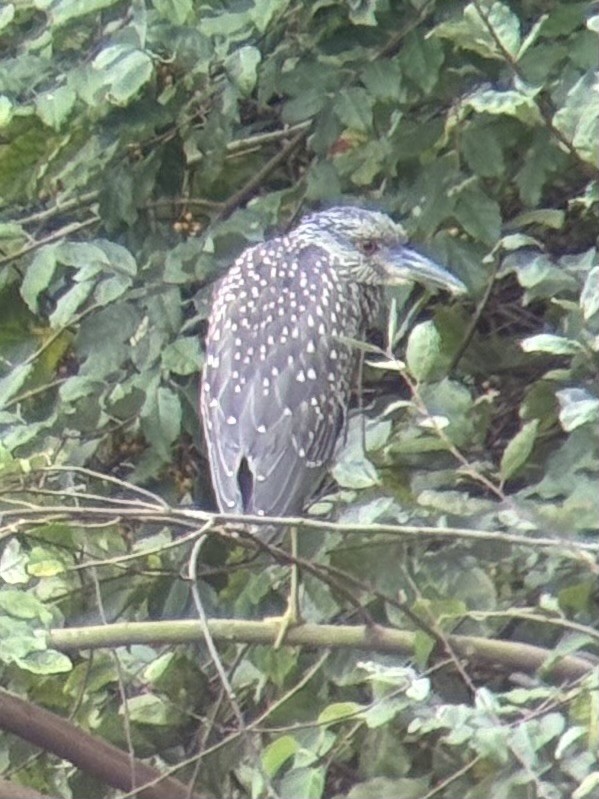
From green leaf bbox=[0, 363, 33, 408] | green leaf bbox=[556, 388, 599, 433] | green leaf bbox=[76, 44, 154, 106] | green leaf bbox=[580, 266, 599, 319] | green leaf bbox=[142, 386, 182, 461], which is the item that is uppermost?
green leaf bbox=[76, 44, 154, 106]

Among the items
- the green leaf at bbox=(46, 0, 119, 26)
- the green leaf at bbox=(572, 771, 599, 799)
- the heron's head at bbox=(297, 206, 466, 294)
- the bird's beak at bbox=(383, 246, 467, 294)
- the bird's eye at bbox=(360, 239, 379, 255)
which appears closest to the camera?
the green leaf at bbox=(572, 771, 599, 799)

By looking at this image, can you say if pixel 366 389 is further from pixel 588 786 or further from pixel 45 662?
pixel 588 786

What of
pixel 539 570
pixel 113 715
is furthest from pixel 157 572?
pixel 539 570

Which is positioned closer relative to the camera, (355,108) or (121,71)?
(121,71)

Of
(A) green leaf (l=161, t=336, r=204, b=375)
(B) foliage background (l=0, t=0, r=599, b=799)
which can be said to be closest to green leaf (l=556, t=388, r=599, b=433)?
(B) foliage background (l=0, t=0, r=599, b=799)

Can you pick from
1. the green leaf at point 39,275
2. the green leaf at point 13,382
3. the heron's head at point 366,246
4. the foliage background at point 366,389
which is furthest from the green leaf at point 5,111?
the heron's head at point 366,246

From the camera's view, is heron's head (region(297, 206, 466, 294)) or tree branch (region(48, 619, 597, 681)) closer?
tree branch (region(48, 619, 597, 681))

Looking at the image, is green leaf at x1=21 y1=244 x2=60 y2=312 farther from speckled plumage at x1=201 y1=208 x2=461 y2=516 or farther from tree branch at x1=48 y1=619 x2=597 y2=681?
tree branch at x1=48 y1=619 x2=597 y2=681

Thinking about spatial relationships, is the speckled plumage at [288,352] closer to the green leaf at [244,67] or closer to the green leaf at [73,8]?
the green leaf at [244,67]

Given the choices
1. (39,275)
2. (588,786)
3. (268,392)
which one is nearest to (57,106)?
(39,275)

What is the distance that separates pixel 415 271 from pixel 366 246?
0.87 feet

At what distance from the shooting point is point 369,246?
3.47 metres

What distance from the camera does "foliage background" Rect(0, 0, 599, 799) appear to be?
2.32m

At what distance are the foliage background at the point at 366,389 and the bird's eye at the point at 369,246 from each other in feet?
0.34
